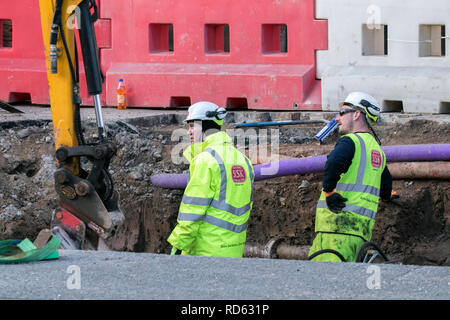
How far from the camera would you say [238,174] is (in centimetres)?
715

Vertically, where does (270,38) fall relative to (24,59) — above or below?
above

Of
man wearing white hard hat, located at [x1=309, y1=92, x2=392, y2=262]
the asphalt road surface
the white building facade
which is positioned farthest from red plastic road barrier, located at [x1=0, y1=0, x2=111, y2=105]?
the asphalt road surface

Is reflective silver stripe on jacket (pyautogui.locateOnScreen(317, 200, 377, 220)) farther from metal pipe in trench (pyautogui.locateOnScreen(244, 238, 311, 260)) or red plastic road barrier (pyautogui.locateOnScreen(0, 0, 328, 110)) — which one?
red plastic road barrier (pyautogui.locateOnScreen(0, 0, 328, 110))

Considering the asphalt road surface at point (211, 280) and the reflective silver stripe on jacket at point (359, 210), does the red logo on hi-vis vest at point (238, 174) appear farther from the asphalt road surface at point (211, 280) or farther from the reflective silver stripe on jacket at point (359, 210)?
the asphalt road surface at point (211, 280)

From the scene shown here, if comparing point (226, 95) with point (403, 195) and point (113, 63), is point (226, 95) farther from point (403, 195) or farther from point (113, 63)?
point (403, 195)

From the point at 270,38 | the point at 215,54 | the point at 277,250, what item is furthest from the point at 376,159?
the point at 215,54

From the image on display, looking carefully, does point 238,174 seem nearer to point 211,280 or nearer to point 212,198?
point 212,198

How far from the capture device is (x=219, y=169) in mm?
7000

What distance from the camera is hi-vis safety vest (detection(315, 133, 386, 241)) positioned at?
7.54 m

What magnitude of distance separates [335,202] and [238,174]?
899 mm

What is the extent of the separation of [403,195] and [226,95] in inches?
158

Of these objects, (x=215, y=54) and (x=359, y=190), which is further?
(x=215, y=54)

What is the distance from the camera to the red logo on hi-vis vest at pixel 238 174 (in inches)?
280
